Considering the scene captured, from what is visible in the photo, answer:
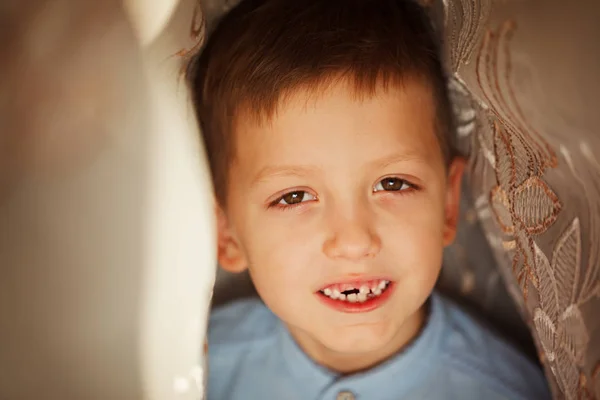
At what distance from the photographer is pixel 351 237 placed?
795mm

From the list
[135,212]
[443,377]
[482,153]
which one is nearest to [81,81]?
[135,212]

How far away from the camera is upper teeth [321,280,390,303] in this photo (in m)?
0.88

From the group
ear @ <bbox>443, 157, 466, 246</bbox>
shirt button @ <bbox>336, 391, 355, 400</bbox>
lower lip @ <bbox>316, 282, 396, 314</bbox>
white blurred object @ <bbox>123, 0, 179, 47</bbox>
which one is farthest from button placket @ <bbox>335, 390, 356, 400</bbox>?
white blurred object @ <bbox>123, 0, 179, 47</bbox>

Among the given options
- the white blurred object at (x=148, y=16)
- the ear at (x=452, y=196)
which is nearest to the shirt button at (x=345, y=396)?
the ear at (x=452, y=196)

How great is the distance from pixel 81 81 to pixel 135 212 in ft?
0.52

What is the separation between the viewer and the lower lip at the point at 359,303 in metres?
0.86

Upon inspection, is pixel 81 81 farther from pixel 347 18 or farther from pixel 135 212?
pixel 347 18

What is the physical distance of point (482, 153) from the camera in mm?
860

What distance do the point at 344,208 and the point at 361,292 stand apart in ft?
0.46

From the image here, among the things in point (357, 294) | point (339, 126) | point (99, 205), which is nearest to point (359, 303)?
point (357, 294)

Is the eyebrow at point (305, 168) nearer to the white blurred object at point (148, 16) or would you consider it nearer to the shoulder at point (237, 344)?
the white blurred object at point (148, 16)

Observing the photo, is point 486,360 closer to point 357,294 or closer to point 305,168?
point 357,294

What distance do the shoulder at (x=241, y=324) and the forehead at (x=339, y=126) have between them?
372 millimetres

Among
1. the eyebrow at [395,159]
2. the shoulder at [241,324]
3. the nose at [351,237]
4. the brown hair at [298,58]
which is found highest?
the brown hair at [298,58]
